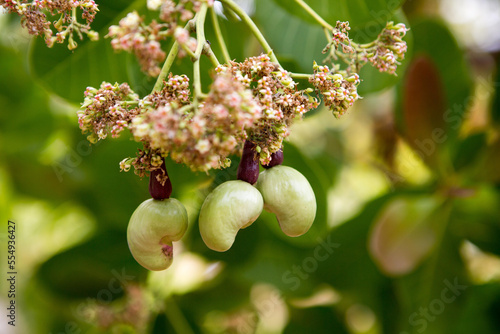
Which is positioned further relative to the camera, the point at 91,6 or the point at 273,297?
the point at 273,297

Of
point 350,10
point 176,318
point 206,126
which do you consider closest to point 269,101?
point 206,126

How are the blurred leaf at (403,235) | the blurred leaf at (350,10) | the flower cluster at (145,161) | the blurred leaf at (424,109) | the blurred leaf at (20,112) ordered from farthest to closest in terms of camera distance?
the blurred leaf at (20,112), the blurred leaf at (424,109), the blurred leaf at (403,235), the blurred leaf at (350,10), the flower cluster at (145,161)

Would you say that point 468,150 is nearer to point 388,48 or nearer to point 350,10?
point 350,10

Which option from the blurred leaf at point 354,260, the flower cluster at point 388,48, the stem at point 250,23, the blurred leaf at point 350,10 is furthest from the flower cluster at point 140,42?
the blurred leaf at point 354,260

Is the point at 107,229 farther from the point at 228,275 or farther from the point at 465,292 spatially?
the point at 465,292

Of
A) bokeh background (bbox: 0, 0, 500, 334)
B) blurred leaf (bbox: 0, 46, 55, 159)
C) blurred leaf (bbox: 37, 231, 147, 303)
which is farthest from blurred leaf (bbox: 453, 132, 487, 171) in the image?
blurred leaf (bbox: 0, 46, 55, 159)

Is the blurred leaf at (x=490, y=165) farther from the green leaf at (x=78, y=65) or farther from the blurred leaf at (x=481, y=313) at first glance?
the green leaf at (x=78, y=65)

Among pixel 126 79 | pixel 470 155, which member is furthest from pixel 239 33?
pixel 470 155
